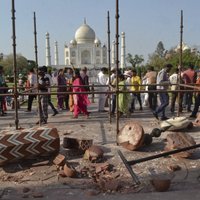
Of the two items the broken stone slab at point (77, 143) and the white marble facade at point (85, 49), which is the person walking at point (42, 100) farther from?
the white marble facade at point (85, 49)

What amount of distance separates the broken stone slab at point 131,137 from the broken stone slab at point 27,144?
1.21m

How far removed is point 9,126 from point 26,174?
3665mm

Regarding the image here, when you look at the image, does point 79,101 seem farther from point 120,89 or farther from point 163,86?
point 163,86

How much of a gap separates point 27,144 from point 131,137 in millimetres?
1765

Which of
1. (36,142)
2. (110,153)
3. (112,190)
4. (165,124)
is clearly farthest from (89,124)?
(112,190)

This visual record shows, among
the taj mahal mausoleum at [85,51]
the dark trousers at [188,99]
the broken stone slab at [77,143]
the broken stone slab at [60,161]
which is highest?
the taj mahal mausoleum at [85,51]

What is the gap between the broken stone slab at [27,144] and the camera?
477cm

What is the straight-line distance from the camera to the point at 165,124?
674 cm

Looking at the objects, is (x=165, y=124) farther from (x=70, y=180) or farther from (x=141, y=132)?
(x=70, y=180)

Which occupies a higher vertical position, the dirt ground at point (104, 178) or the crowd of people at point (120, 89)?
the crowd of people at point (120, 89)

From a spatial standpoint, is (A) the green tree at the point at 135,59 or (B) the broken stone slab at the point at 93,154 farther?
(A) the green tree at the point at 135,59

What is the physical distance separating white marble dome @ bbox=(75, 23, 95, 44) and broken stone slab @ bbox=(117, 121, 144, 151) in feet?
241

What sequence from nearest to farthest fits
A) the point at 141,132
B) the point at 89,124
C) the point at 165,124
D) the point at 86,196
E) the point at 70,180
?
the point at 86,196, the point at 70,180, the point at 141,132, the point at 165,124, the point at 89,124

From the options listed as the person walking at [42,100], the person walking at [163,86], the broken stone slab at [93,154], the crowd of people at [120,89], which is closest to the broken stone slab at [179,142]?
the broken stone slab at [93,154]
